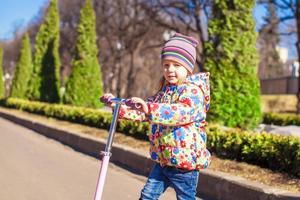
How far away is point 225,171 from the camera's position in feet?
21.3

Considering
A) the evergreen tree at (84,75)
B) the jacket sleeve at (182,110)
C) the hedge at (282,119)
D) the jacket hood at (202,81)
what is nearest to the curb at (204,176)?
the jacket hood at (202,81)

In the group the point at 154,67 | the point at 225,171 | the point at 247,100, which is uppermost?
the point at 154,67

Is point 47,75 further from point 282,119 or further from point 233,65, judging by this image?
point 233,65

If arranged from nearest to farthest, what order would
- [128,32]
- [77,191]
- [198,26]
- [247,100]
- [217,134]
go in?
[77,191], [217,134], [247,100], [198,26], [128,32]

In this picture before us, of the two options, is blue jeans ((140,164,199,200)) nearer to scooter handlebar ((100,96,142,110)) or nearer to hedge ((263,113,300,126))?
scooter handlebar ((100,96,142,110))

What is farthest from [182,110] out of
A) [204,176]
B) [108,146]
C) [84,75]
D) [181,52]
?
[84,75]

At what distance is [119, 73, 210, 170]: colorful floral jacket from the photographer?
322 centimetres

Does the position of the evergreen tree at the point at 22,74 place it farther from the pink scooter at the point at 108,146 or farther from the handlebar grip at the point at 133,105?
the handlebar grip at the point at 133,105

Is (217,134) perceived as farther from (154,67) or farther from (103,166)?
(154,67)

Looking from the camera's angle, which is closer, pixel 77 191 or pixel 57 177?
pixel 77 191

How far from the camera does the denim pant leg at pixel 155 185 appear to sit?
339cm

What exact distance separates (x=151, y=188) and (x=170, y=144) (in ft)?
1.09

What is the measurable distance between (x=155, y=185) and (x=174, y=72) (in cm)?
78

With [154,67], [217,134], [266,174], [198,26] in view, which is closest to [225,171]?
[266,174]
